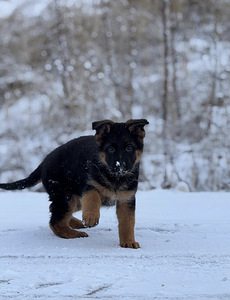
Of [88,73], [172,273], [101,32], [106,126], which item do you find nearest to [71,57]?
[88,73]

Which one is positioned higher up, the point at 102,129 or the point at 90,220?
the point at 102,129

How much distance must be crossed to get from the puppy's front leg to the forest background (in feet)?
13.1

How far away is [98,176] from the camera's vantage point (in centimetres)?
401

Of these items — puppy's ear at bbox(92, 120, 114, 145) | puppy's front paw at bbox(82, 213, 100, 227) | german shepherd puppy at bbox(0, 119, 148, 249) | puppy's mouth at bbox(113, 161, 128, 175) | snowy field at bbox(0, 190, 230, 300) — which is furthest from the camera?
puppy's ear at bbox(92, 120, 114, 145)

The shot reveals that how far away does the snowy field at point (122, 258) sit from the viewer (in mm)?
2537

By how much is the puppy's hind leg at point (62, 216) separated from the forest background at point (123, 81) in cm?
390

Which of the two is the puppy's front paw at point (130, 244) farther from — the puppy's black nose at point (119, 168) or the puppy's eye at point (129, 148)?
the puppy's eye at point (129, 148)

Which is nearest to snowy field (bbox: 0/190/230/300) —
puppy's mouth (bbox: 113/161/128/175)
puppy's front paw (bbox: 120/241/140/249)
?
puppy's front paw (bbox: 120/241/140/249)

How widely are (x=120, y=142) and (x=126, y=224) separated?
2.29 feet

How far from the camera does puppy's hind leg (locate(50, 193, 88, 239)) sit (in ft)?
14.0

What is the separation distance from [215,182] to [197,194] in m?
2.06

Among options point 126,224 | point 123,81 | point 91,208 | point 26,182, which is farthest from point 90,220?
point 123,81

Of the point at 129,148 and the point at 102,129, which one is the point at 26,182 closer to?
the point at 102,129

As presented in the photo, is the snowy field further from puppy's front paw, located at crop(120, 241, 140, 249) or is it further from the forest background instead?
the forest background
